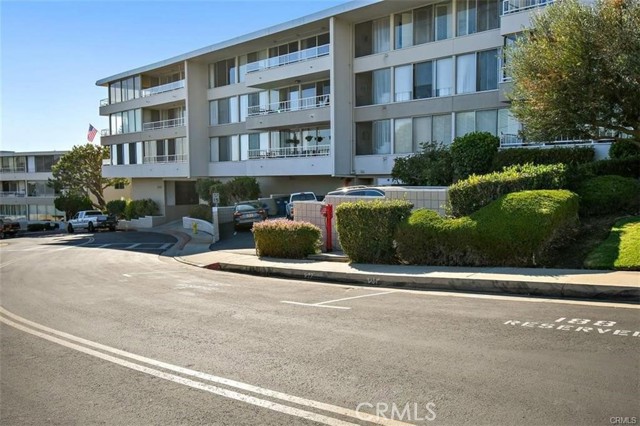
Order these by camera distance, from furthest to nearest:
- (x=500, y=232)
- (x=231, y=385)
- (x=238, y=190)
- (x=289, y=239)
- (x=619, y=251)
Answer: (x=238, y=190), (x=289, y=239), (x=500, y=232), (x=619, y=251), (x=231, y=385)

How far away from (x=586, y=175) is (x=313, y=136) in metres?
20.7

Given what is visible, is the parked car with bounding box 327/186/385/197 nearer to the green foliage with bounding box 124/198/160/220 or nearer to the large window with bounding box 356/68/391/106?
the large window with bounding box 356/68/391/106

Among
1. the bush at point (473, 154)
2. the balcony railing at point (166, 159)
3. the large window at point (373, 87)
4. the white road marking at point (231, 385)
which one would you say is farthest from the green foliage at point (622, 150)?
the balcony railing at point (166, 159)

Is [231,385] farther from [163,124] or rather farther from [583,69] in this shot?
[163,124]

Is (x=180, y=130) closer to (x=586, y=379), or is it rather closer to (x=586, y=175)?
(x=586, y=175)

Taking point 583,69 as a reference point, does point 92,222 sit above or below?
below

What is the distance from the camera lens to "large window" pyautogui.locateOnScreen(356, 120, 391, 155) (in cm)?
3003

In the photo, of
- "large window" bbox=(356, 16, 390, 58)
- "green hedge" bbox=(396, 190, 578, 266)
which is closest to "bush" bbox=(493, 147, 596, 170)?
"green hedge" bbox=(396, 190, 578, 266)

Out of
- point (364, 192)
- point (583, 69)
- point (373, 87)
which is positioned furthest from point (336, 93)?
point (583, 69)

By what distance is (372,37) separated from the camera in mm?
30672

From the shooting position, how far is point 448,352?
6082 millimetres

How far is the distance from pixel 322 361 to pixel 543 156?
17.2 m

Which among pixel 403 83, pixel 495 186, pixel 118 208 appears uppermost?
pixel 403 83

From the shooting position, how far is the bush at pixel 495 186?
1339cm
